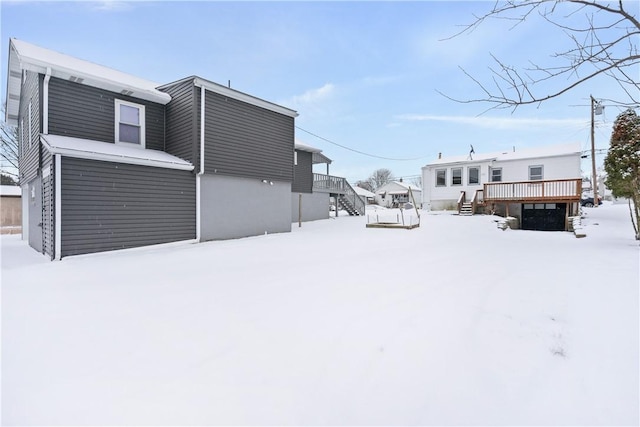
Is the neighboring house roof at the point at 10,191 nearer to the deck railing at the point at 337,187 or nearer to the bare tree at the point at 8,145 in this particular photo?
the bare tree at the point at 8,145

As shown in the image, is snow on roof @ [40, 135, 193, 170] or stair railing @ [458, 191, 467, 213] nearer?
snow on roof @ [40, 135, 193, 170]

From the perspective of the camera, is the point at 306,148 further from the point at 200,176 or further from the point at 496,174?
the point at 496,174

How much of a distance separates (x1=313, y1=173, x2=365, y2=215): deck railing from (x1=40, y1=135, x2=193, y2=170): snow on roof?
36.2 feet

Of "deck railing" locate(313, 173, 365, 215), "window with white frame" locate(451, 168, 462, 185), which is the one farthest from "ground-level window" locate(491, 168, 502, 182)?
"deck railing" locate(313, 173, 365, 215)

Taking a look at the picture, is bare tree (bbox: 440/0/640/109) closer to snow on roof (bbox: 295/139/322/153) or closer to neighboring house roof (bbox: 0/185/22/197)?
snow on roof (bbox: 295/139/322/153)

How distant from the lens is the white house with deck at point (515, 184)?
1681 centimetres

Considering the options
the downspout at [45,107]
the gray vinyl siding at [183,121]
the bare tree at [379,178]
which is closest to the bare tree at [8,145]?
the downspout at [45,107]

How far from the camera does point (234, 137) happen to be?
11008 millimetres

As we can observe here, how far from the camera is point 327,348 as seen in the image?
2688 millimetres

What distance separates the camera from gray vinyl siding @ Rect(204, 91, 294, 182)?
1034 centimetres

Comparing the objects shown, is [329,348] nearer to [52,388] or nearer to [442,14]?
[52,388]

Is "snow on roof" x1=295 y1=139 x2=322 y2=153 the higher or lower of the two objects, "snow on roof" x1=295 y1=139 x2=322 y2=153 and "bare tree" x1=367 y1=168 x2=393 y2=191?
the lower

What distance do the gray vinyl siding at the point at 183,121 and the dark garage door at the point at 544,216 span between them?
18373 mm

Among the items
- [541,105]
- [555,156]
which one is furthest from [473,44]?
[555,156]
